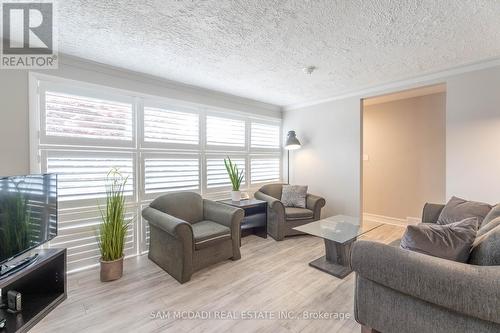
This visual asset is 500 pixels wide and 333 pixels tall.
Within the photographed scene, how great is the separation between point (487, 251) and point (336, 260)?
158 cm

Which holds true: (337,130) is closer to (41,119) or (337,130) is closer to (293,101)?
(293,101)

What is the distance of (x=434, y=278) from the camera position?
1.25m

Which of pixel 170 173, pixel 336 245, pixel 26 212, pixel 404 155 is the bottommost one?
pixel 336 245

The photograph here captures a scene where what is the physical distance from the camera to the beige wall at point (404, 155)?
13.1ft

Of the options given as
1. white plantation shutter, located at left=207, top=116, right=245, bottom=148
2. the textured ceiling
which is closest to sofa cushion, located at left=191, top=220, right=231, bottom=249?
white plantation shutter, located at left=207, top=116, right=245, bottom=148

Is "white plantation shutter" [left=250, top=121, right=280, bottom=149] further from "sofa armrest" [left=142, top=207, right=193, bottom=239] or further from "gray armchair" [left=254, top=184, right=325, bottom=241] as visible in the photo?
"sofa armrest" [left=142, top=207, right=193, bottom=239]

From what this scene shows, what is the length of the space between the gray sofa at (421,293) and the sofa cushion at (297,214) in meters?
2.01

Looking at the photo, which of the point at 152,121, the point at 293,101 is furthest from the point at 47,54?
the point at 293,101

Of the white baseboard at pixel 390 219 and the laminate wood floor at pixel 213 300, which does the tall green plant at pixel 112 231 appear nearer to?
the laminate wood floor at pixel 213 300

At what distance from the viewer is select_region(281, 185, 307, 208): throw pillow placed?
3.92 meters

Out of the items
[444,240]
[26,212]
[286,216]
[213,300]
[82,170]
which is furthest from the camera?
[286,216]

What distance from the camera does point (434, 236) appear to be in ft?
4.84

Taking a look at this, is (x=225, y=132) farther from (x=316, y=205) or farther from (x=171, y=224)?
(x=171, y=224)

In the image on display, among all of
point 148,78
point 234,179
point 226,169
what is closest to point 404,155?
point 234,179
